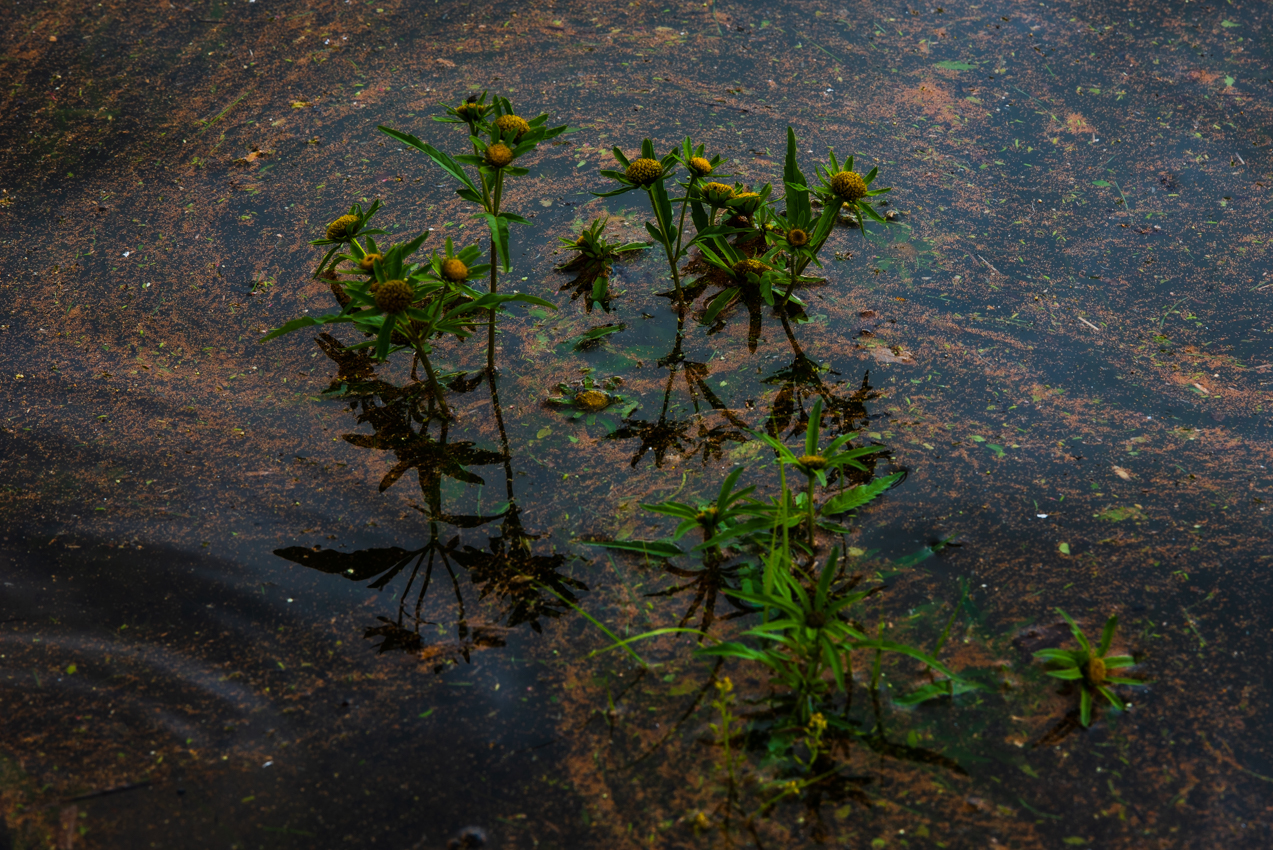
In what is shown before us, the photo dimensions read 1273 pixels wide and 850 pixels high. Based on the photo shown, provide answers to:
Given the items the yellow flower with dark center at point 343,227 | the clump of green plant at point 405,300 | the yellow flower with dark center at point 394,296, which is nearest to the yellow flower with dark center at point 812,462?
the clump of green plant at point 405,300

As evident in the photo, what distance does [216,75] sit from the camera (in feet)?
14.3

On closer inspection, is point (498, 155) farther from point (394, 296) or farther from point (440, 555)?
point (440, 555)

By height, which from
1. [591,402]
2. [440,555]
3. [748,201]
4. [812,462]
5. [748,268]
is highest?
[748,201]

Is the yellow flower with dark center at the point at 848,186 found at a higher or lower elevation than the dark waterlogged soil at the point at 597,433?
higher

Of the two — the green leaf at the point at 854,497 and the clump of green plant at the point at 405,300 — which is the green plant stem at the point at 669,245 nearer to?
the clump of green plant at the point at 405,300

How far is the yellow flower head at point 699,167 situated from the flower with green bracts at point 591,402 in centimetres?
75

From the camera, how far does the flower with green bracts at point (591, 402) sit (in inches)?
112

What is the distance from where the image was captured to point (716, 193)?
302cm

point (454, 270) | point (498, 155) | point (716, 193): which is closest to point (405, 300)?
point (454, 270)

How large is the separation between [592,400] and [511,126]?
2.77 ft

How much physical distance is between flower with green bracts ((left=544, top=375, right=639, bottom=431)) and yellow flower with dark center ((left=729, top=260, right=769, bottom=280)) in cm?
65

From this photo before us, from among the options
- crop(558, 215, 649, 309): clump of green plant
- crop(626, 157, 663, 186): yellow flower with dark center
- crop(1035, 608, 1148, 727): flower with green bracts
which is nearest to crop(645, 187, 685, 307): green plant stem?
crop(626, 157, 663, 186): yellow flower with dark center

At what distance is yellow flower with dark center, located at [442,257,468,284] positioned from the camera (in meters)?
2.60

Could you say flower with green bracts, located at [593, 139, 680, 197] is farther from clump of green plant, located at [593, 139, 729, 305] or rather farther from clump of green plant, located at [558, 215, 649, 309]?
clump of green plant, located at [558, 215, 649, 309]
